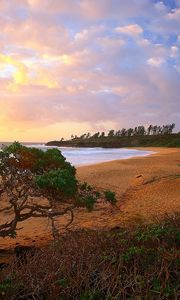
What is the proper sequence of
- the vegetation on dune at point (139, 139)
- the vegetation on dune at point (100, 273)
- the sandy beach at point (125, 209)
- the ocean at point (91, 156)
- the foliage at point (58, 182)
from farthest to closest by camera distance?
the vegetation on dune at point (139, 139)
the ocean at point (91, 156)
the sandy beach at point (125, 209)
the foliage at point (58, 182)
the vegetation on dune at point (100, 273)

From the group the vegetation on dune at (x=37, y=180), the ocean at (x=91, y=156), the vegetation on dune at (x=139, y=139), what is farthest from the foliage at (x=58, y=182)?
the vegetation on dune at (x=139, y=139)

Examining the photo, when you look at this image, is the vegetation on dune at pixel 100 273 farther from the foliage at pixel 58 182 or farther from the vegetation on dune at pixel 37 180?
the vegetation on dune at pixel 37 180

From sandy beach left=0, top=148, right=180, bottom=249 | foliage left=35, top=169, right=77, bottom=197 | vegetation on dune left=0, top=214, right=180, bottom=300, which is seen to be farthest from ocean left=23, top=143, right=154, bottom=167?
vegetation on dune left=0, top=214, right=180, bottom=300

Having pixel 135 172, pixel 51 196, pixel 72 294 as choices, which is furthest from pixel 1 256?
pixel 135 172

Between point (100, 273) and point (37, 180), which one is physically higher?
point (37, 180)

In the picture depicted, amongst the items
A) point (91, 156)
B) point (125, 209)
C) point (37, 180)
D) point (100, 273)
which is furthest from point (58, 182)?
point (91, 156)

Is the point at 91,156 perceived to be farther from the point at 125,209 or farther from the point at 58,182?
the point at 58,182

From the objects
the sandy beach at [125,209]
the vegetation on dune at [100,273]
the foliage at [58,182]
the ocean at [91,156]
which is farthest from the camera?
the ocean at [91,156]

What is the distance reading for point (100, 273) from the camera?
443 cm

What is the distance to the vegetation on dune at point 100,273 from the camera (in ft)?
14.0

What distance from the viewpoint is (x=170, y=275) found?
4.39 meters

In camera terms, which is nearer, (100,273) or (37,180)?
(100,273)

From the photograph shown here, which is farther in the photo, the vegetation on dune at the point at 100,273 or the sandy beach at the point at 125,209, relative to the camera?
the sandy beach at the point at 125,209

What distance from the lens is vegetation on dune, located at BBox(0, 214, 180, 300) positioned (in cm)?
425
